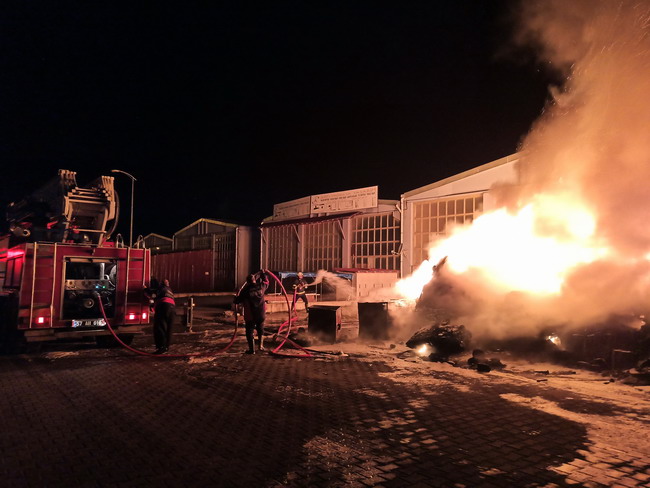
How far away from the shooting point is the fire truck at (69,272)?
9656 mm

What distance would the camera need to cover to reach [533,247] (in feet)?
40.1

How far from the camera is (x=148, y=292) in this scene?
35.1ft

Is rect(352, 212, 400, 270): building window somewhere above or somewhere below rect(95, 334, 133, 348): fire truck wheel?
above

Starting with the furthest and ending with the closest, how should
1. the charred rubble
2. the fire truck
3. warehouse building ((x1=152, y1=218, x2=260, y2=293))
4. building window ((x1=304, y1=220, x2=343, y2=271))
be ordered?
warehouse building ((x1=152, y1=218, x2=260, y2=293)) < building window ((x1=304, y1=220, x2=343, y2=271)) < the fire truck < the charred rubble

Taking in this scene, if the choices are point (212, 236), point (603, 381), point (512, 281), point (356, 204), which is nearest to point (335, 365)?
point (603, 381)

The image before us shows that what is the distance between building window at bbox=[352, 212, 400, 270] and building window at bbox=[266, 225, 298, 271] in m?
5.59

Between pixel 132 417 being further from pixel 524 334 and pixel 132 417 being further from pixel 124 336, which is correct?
pixel 524 334

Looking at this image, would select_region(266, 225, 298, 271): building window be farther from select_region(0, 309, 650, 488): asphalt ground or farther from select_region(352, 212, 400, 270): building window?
select_region(0, 309, 650, 488): asphalt ground

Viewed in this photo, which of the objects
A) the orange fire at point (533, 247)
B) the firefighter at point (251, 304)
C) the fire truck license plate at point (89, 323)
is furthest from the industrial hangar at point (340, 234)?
the fire truck license plate at point (89, 323)

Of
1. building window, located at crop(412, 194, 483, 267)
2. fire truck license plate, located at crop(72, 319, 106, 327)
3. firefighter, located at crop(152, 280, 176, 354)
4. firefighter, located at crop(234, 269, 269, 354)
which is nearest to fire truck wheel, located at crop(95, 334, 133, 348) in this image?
fire truck license plate, located at crop(72, 319, 106, 327)

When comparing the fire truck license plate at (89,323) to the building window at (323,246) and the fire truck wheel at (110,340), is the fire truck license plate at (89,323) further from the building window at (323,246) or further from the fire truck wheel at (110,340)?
the building window at (323,246)

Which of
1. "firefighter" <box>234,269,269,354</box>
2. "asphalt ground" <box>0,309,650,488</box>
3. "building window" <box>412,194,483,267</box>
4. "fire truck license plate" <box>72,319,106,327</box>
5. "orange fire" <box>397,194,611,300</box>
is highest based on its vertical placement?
"building window" <box>412,194,483,267</box>

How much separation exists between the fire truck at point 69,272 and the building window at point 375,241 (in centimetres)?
1599

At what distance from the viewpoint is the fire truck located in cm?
966
